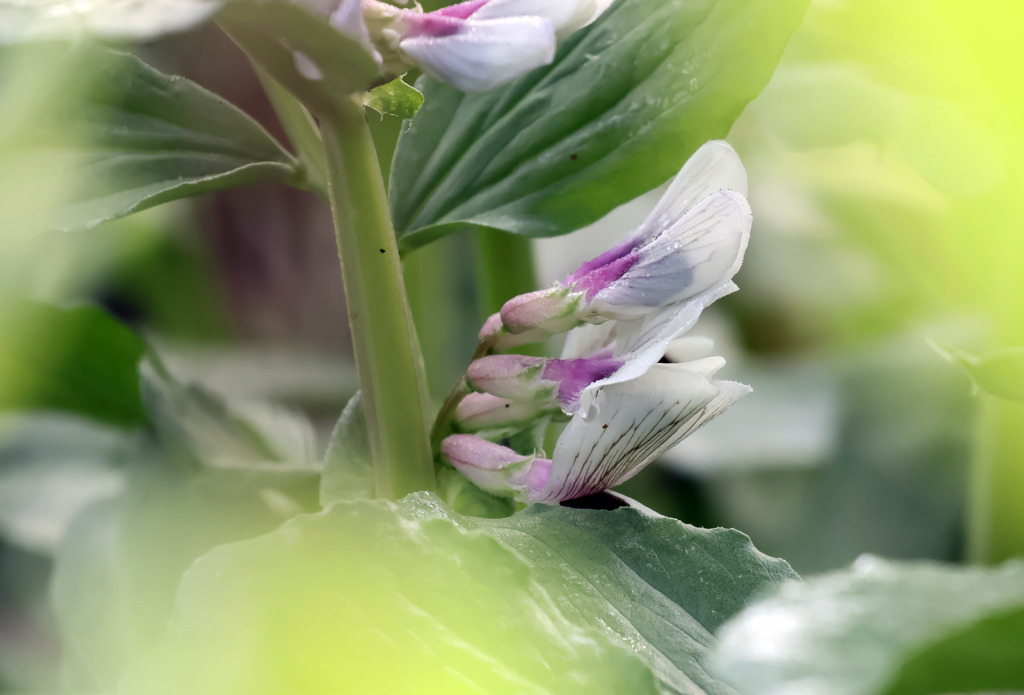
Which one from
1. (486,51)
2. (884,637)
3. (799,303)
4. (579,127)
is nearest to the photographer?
(884,637)

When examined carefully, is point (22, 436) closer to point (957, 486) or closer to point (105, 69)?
point (105, 69)

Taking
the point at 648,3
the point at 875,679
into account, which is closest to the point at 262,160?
the point at 648,3

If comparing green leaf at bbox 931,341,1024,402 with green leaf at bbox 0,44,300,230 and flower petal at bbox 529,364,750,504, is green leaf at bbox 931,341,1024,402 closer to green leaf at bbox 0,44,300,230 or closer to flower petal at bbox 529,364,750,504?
flower petal at bbox 529,364,750,504

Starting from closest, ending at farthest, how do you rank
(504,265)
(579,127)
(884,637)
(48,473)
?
(884,637), (579,127), (504,265), (48,473)

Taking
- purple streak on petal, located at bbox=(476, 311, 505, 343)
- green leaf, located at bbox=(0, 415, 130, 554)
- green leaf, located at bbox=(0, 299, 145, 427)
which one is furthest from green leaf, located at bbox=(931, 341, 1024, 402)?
green leaf, located at bbox=(0, 415, 130, 554)

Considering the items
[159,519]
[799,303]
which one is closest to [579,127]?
[159,519]

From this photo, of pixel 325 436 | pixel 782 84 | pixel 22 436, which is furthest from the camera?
pixel 325 436

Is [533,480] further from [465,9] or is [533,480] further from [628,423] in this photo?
[465,9]
